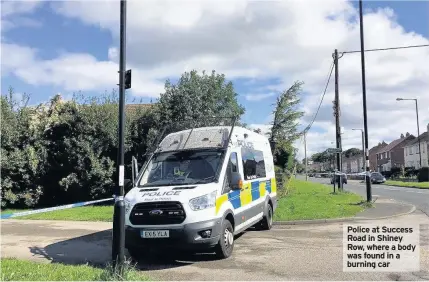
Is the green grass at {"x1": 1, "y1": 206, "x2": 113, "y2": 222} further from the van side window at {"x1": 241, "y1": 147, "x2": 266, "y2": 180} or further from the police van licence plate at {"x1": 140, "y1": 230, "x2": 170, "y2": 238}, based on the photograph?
the police van licence plate at {"x1": 140, "y1": 230, "x2": 170, "y2": 238}

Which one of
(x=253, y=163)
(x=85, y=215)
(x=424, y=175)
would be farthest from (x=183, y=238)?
(x=424, y=175)

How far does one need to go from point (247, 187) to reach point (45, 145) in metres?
14.1

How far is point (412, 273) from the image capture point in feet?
22.0

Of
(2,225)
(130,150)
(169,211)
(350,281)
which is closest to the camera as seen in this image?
(350,281)

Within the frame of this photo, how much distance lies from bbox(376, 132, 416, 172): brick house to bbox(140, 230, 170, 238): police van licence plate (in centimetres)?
9249

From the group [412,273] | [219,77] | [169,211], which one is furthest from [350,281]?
[219,77]

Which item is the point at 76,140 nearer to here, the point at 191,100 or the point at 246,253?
the point at 191,100

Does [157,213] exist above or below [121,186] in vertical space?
below

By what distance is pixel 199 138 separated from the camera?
9.27 m

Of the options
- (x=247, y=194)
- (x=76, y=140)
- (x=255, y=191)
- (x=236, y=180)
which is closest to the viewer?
(x=236, y=180)

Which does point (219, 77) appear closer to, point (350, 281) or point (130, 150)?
point (130, 150)

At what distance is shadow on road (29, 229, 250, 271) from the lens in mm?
7938

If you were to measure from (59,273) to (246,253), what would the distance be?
142 inches
